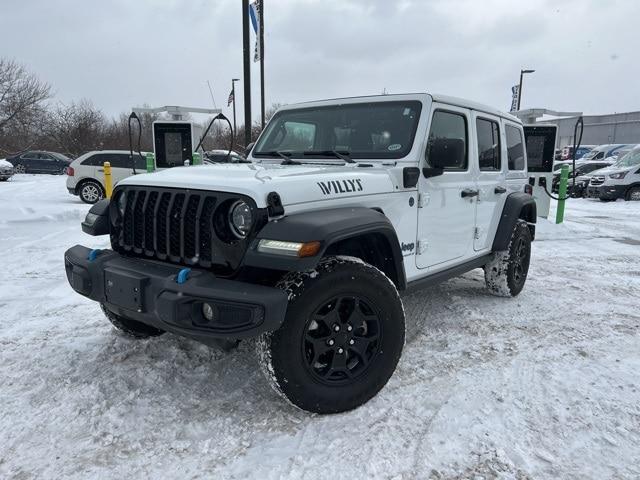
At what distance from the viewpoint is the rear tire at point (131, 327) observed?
3.57 meters

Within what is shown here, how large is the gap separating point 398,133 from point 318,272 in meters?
1.50

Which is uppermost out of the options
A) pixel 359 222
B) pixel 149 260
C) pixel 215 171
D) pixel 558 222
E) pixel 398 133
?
pixel 398 133

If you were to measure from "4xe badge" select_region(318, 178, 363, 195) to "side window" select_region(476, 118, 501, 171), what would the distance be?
70.7 inches

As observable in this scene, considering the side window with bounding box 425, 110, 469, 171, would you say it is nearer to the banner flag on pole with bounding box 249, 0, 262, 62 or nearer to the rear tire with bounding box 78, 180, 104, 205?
the banner flag on pole with bounding box 249, 0, 262, 62

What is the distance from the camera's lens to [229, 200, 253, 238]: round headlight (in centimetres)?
256

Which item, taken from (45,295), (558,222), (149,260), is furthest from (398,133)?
(558,222)

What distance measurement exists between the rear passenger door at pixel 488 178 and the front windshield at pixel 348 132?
99 cm

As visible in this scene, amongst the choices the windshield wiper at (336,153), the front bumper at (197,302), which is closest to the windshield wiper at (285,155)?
the windshield wiper at (336,153)

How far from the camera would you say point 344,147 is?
12.4 ft

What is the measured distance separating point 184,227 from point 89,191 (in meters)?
12.5

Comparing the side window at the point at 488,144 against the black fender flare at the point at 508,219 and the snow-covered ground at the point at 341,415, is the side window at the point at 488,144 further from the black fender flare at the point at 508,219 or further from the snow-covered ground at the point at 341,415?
the snow-covered ground at the point at 341,415

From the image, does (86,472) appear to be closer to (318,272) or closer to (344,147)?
(318,272)

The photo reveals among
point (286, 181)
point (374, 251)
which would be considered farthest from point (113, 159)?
point (286, 181)

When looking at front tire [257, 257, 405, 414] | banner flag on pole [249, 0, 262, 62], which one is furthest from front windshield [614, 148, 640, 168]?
front tire [257, 257, 405, 414]
